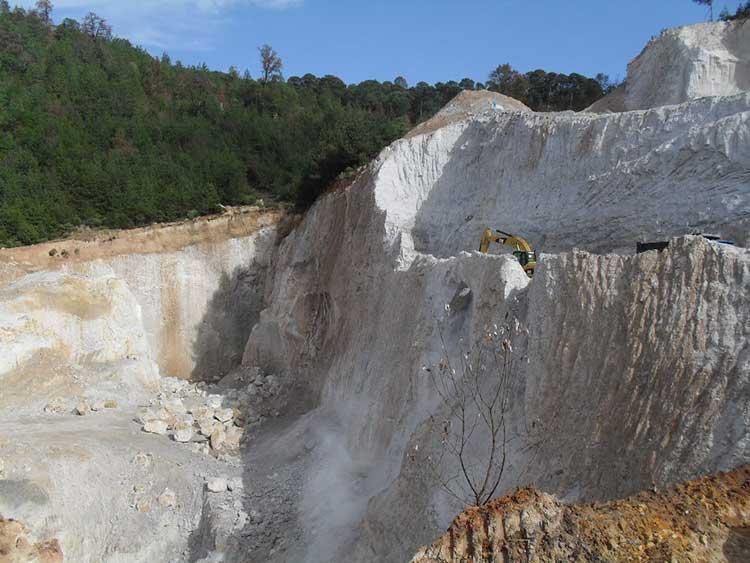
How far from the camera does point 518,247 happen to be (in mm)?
12828

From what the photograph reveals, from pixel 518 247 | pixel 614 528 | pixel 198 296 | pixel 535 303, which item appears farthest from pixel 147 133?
pixel 614 528

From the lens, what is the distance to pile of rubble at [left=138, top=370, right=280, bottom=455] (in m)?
15.4

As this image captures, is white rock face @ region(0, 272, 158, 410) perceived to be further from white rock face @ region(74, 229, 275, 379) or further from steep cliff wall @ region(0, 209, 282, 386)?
white rock face @ region(74, 229, 275, 379)

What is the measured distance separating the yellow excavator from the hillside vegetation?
29.5ft

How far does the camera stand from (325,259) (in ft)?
65.1

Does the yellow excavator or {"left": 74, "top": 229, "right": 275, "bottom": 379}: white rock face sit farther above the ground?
the yellow excavator

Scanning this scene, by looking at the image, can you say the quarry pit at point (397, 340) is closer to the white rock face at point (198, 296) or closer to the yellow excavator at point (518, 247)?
the white rock face at point (198, 296)

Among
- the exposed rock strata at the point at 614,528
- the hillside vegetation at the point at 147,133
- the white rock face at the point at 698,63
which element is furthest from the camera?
the hillside vegetation at the point at 147,133

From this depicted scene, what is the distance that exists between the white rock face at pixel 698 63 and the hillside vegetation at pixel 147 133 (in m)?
9.82

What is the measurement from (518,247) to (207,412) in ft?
34.1

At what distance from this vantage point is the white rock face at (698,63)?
61.8ft

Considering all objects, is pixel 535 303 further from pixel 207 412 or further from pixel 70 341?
pixel 70 341

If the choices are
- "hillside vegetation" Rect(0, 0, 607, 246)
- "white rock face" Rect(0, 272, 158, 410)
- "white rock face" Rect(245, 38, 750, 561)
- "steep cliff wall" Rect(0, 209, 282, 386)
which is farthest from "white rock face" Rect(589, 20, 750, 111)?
"white rock face" Rect(0, 272, 158, 410)

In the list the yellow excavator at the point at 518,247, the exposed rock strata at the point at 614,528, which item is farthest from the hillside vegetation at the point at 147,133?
the exposed rock strata at the point at 614,528
